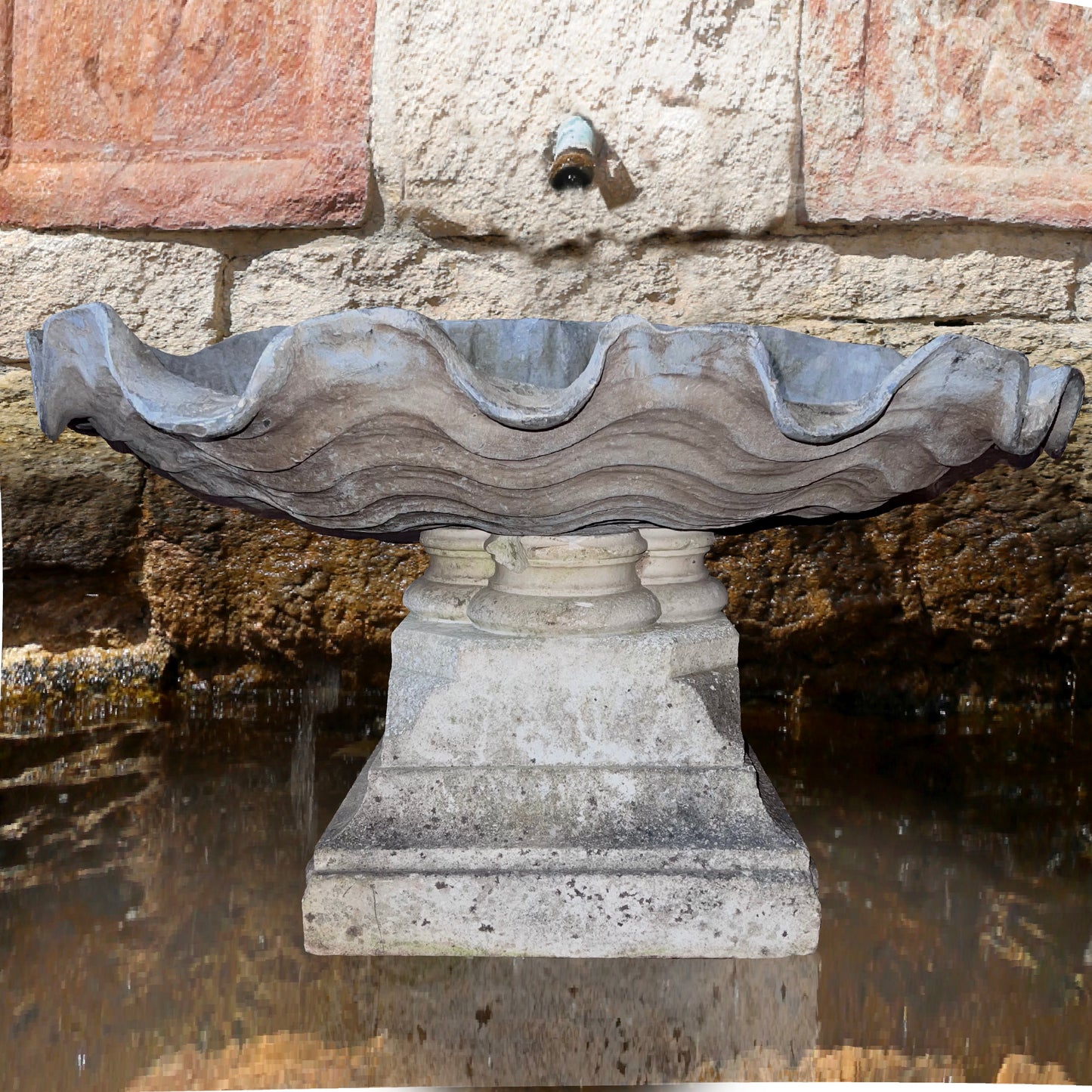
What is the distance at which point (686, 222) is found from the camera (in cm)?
183

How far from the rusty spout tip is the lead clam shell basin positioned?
81 centimetres

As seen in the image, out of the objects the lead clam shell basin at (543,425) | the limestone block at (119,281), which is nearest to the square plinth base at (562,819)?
the lead clam shell basin at (543,425)

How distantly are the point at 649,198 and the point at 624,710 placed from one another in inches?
41.9

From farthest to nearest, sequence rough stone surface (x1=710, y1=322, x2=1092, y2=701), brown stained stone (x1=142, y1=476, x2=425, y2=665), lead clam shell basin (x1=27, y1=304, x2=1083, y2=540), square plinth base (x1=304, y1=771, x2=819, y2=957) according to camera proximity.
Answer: brown stained stone (x1=142, y1=476, x2=425, y2=665) → rough stone surface (x1=710, y1=322, x2=1092, y2=701) → square plinth base (x1=304, y1=771, x2=819, y2=957) → lead clam shell basin (x1=27, y1=304, x2=1083, y2=540)

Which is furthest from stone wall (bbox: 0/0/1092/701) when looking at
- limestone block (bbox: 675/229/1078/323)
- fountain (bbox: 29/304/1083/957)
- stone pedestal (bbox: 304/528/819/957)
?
stone pedestal (bbox: 304/528/819/957)

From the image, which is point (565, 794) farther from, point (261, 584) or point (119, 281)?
point (119, 281)

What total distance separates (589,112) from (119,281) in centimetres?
88

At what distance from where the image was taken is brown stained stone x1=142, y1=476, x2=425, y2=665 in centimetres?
203

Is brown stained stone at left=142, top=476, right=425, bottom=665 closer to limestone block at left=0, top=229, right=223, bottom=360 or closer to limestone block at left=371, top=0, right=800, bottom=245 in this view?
limestone block at left=0, top=229, right=223, bottom=360

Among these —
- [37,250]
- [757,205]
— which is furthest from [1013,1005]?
[37,250]

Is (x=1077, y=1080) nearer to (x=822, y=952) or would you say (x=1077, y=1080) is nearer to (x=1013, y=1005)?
(x=1013, y=1005)

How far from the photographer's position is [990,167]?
1.77 m

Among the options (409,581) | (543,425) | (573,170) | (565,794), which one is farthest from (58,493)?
(543,425)

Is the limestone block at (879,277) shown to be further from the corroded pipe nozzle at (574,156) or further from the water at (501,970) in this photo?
the water at (501,970)
